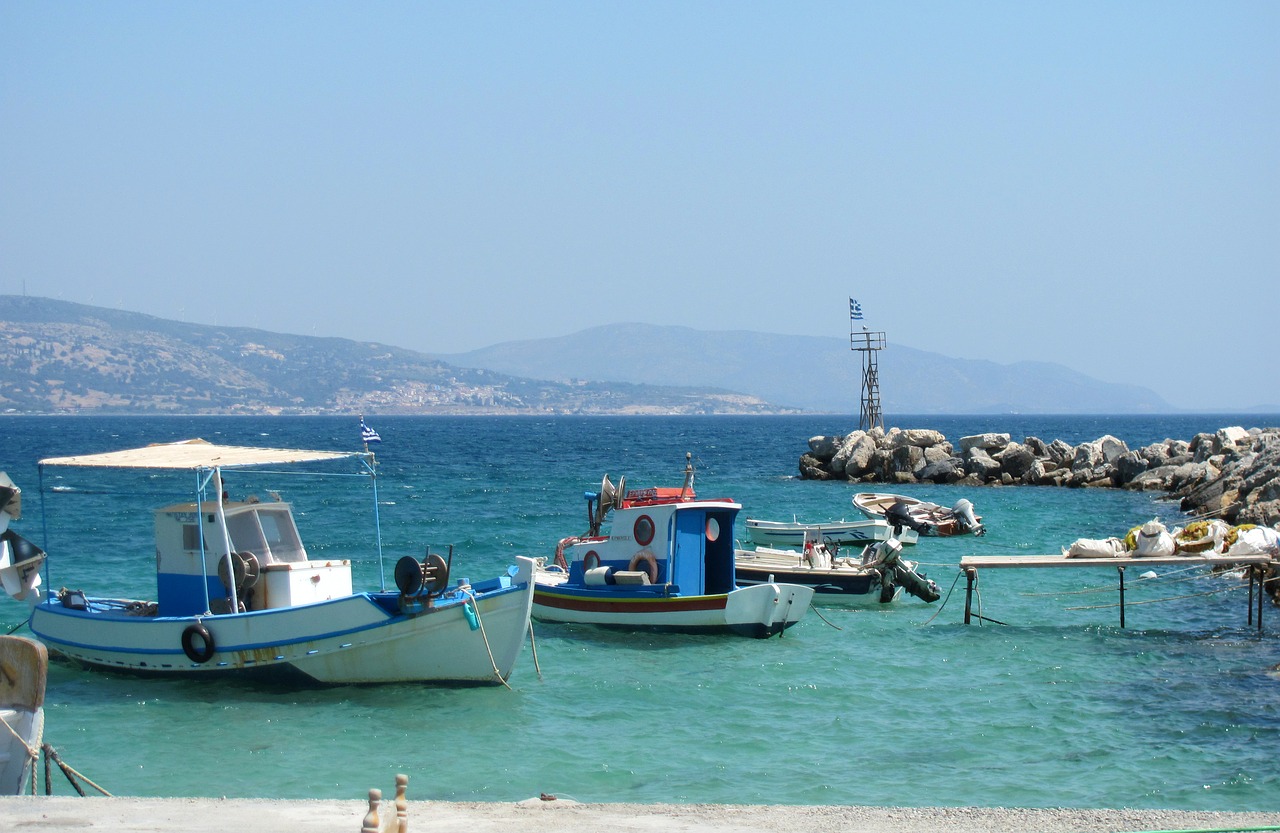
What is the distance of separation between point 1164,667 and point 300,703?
12702 millimetres

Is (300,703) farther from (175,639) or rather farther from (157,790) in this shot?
(157,790)

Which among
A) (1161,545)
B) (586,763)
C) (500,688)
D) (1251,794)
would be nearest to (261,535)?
(500,688)

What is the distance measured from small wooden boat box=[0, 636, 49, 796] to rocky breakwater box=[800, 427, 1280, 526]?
45.1m

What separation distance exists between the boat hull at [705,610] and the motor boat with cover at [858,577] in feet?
9.05

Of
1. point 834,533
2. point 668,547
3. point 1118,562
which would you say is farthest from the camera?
point 834,533

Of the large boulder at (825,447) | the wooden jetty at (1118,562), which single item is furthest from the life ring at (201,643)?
the large boulder at (825,447)

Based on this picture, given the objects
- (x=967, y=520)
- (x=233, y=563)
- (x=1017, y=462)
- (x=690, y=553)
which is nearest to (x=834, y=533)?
(x=967, y=520)

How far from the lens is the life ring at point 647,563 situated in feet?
71.7

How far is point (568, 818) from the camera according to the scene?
10695 millimetres

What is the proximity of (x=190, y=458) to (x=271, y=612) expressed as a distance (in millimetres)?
2562

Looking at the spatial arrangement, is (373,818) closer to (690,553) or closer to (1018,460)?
(690,553)

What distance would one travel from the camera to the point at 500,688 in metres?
17.4

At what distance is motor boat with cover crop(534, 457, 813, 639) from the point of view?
2127 cm

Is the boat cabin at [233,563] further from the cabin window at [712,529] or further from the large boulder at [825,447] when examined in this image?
the large boulder at [825,447]
